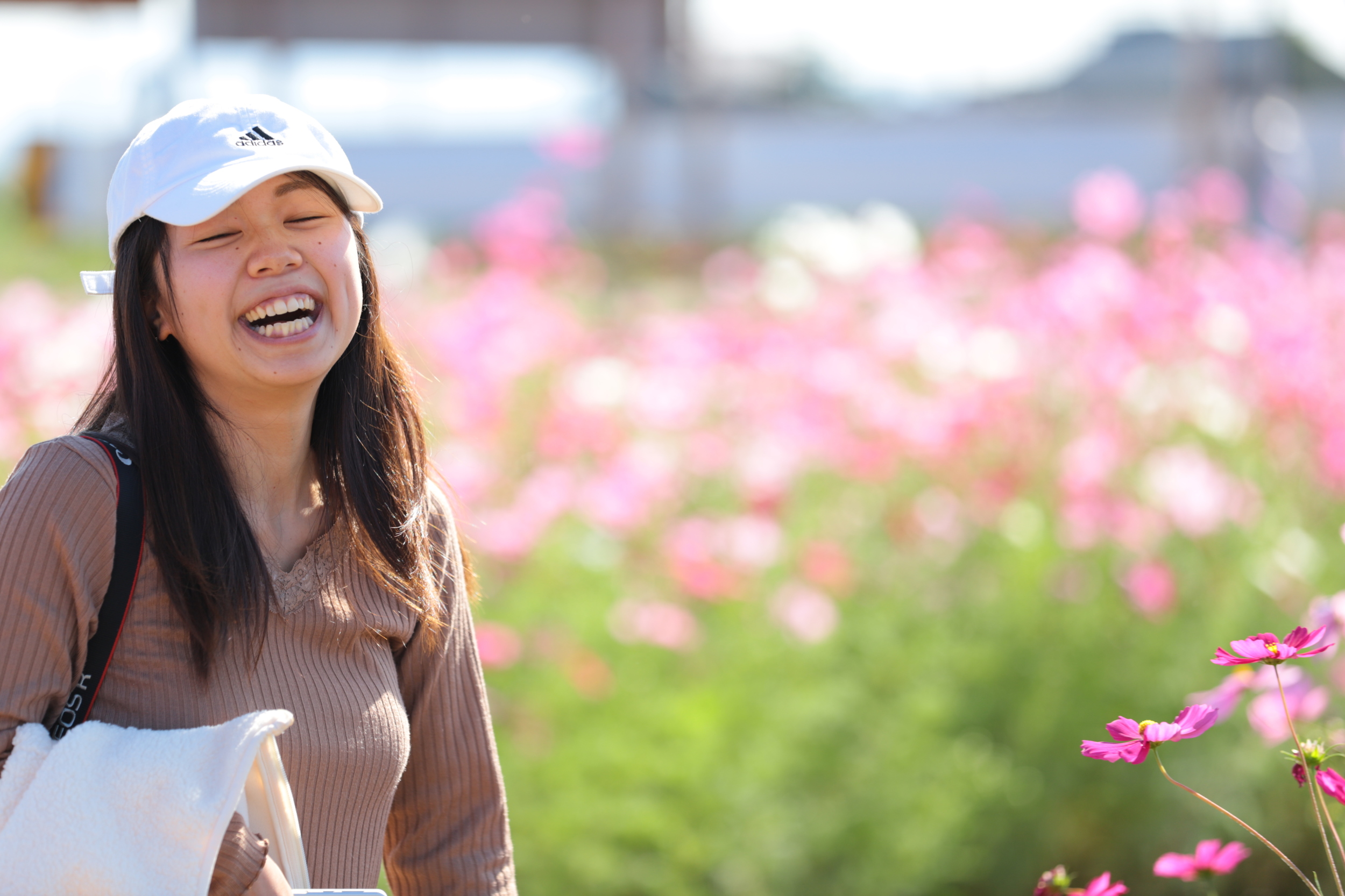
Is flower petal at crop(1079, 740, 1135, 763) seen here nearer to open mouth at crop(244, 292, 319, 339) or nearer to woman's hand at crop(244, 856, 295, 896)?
woman's hand at crop(244, 856, 295, 896)

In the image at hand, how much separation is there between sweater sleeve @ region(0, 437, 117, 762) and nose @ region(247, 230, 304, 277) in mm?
206

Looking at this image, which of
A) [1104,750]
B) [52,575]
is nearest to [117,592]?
[52,575]

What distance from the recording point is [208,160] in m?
1.18

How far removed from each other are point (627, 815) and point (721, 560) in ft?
2.48

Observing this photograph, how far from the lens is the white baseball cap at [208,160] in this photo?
3.81ft

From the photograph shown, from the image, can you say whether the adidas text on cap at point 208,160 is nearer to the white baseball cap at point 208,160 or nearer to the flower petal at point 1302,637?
the white baseball cap at point 208,160

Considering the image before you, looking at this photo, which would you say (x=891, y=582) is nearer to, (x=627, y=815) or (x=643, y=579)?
(x=643, y=579)

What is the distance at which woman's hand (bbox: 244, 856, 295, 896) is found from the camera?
3.53 feet

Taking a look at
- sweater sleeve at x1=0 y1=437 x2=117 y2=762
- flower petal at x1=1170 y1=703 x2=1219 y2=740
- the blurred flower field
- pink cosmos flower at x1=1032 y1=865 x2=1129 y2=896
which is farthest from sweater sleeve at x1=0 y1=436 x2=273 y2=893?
the blurred flower field

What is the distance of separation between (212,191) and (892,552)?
2928mm

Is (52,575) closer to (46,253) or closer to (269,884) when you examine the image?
(269,884)

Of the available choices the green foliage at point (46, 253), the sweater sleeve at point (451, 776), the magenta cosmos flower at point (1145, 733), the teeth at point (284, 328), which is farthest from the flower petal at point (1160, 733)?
the green foliage at point (46, 253)

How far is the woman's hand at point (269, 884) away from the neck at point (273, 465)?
0.28 meters

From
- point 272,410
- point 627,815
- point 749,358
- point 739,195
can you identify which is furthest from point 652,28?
point 272,410
